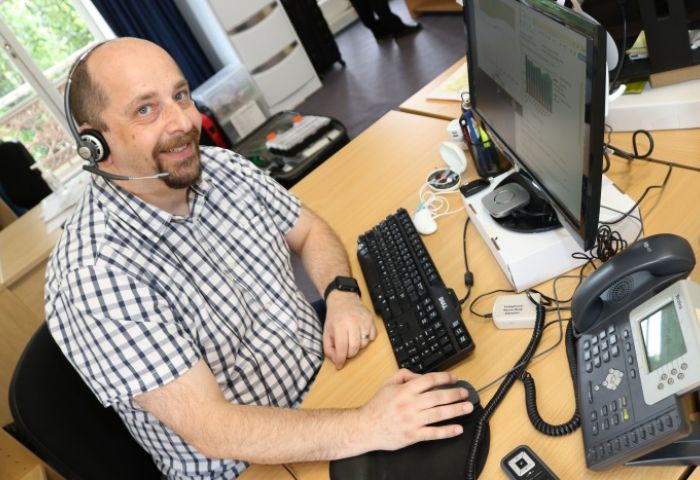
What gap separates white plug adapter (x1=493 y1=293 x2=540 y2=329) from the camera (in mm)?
938

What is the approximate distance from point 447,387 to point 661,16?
35.4 inches

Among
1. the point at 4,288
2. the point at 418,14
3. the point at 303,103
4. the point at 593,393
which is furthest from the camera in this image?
the point at 418,14

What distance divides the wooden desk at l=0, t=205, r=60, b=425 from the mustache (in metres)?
1.61

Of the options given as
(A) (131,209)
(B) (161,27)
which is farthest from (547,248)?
(B) (161,27)

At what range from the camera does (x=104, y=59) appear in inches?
42.2

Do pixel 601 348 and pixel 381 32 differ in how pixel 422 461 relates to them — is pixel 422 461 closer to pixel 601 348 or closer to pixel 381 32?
pixel 601 348

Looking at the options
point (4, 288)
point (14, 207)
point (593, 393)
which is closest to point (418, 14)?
point (14, 207)

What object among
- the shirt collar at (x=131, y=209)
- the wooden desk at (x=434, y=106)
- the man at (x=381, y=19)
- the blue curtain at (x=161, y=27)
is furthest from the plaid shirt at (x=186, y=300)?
the man at (x=381, y=19)

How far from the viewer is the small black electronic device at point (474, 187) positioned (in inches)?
47.4

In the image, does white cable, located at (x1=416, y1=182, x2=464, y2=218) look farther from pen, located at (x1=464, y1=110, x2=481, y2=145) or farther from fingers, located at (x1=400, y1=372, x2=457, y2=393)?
fingers, located at (x1=400, y1=372, x2=457, y2=393)

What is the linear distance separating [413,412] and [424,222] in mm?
519

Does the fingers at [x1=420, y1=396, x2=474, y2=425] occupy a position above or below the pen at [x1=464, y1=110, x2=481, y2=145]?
below

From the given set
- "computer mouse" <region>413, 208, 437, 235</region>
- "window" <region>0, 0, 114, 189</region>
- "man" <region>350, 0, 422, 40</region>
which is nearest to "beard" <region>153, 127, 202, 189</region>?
"computer mouse" <region>413, 208, 437, 235</region>

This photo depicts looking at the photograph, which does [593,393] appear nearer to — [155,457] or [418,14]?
[155,457]
